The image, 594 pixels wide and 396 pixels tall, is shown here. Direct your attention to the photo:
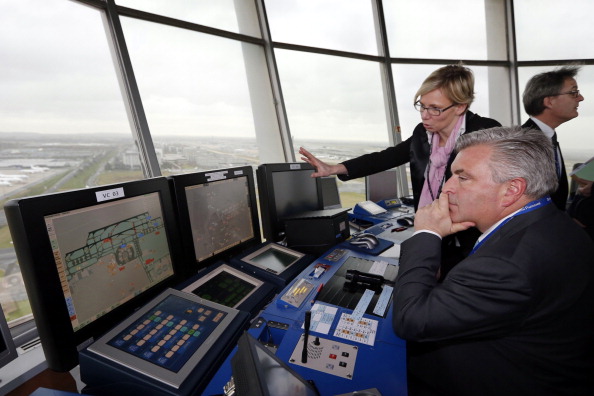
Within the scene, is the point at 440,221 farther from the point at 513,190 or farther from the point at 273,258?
the point at 273,258

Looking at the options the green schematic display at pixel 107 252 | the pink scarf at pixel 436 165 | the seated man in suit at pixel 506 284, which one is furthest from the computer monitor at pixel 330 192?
the green schematic display at pixel 107 252

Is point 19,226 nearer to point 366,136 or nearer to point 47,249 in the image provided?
point 47,249

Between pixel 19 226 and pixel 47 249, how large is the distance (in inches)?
3.1

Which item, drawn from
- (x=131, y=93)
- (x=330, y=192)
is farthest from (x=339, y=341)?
(x=131, y=93)

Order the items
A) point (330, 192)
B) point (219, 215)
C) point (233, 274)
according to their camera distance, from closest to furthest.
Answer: point (233, 274), point (219, 215), point (330, 192)

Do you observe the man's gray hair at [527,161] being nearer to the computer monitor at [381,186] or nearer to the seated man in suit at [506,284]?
the seated man in suit at [506,284]

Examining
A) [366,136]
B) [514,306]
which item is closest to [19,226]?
[514,306]

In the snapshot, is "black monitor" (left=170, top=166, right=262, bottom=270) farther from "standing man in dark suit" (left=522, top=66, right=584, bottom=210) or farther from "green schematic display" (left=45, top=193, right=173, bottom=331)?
"standing man in dark suit" (left=522, top=66, right=584, bottom=210)

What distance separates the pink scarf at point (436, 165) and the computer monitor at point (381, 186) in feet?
3.93

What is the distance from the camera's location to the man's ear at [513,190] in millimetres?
826

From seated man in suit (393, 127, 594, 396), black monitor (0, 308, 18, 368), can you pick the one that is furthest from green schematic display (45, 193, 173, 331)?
seated man in suit (393, 127, 594, 396)

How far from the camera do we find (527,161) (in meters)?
0.83

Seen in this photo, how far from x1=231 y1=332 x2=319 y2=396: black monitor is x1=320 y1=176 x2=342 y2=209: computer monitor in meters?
1.96

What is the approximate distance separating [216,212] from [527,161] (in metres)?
1.19
